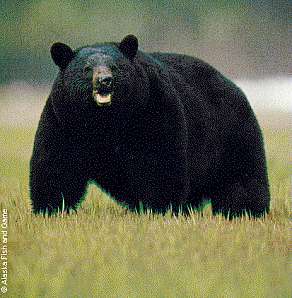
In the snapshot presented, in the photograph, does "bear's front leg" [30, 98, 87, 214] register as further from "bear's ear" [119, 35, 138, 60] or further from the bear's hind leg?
the bear's hind leg

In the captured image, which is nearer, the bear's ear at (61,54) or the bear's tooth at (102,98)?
the bear's tooth at (102,98)

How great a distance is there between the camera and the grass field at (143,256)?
3.95 meters

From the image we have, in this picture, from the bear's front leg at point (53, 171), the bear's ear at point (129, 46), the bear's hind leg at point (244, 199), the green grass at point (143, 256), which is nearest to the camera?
the green grass at point (143, 256)

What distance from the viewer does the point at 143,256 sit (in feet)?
14.4

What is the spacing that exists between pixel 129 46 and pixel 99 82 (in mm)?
491

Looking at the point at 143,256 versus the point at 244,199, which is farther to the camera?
the point at 244,199

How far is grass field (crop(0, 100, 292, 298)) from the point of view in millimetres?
3949

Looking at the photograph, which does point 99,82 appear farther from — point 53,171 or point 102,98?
point 53,171

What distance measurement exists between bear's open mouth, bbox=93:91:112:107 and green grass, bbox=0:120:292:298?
722mm

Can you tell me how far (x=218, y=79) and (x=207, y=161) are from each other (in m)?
0.77

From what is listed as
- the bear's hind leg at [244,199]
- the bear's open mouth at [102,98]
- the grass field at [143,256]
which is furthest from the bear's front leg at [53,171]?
the bear's hind leg at [244,199]

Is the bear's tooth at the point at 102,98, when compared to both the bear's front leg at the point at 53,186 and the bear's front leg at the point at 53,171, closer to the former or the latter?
the bear's front leg at the point at 53,171

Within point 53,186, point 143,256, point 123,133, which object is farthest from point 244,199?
point 143,256

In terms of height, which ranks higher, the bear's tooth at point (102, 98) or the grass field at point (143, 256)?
the bear's tooth at point (102, 98)
